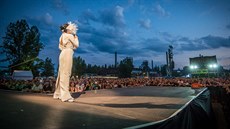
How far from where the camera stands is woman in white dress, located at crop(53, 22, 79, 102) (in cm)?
599

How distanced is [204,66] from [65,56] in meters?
51.8

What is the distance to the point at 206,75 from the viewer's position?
4938 cm

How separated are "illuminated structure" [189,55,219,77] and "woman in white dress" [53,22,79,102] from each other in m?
50.1

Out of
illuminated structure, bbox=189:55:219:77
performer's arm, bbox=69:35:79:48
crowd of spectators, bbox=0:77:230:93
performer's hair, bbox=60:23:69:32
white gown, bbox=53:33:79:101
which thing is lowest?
crowd of spectators, bbox=0:77:230:93

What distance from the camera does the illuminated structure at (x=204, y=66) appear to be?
1965 inches

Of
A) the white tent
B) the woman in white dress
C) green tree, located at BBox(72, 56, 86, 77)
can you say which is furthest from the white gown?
green tree, located at BBox(72, 56, 86, 77)

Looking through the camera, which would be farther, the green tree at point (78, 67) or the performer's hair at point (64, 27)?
the green tree at point (78, 67)

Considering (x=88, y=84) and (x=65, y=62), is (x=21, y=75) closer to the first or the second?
(x=88, y=84)

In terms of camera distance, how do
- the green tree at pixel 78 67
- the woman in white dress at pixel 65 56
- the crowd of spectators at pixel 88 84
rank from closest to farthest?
1. the woman in white dress at pixel 65 56
2. the crowd of spectators at pixel 88 84
3. the green tree at pixel 78 67

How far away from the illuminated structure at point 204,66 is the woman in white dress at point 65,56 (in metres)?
50.1

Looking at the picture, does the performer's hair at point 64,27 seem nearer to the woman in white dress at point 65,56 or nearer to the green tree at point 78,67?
the woman in white dress at point 65,56

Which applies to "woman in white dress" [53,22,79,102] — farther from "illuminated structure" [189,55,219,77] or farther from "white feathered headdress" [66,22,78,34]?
"illuminated structure" [189,55,219,77]

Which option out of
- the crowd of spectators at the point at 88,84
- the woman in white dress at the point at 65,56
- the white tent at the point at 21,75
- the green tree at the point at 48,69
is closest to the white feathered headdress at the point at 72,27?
the woman in white dress at the point at 65,56

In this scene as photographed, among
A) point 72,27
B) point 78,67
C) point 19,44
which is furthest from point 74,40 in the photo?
point 78,67
